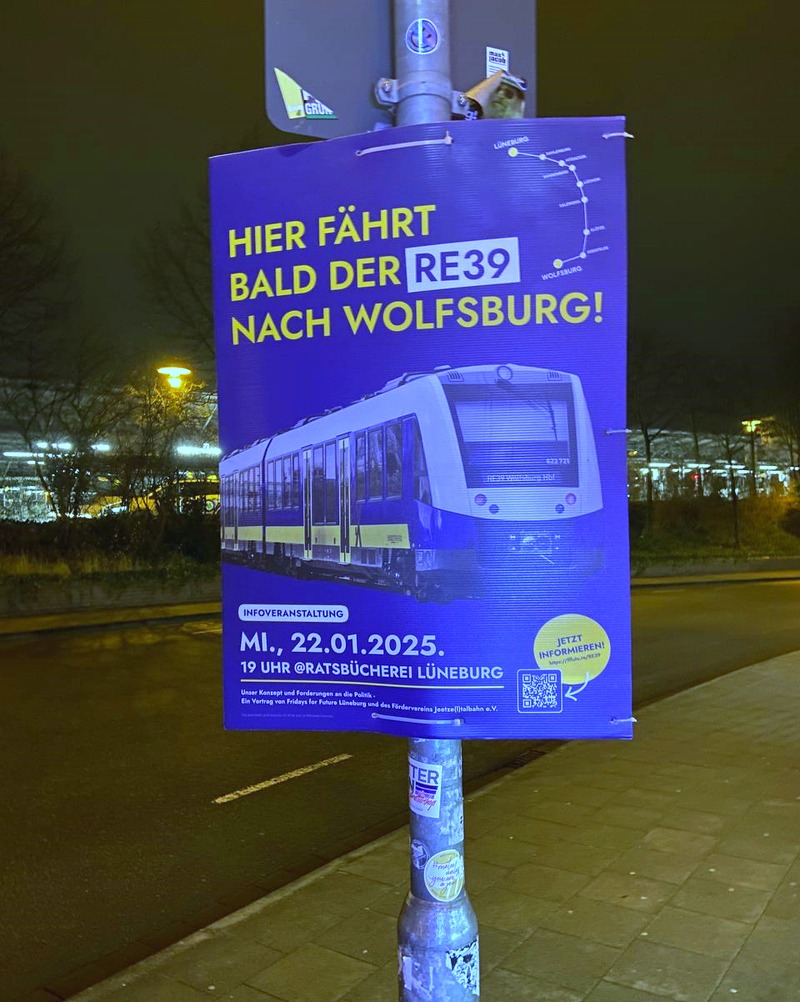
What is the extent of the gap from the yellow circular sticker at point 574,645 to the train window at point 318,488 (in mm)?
738

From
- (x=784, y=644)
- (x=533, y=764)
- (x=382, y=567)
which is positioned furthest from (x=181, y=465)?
→ (x=382, y=567)

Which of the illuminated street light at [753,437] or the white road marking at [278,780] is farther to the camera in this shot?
the illuminated street light at [753,437]

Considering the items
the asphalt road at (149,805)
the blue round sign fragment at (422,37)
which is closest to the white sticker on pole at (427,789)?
the blue round sign fragment at (422,37)

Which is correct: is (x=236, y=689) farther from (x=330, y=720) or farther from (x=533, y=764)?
(x=533, y=764)

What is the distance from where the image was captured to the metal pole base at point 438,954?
2.40m

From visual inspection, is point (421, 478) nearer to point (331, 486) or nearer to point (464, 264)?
point (331, 486)

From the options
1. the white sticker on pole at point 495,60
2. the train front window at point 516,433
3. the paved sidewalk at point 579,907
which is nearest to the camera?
the train front window at point 516,433

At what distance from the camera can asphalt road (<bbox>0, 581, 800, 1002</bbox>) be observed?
4531mm

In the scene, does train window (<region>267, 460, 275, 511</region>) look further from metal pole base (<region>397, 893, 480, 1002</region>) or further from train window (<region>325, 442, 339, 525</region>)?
metal pole base (<region>397, 893, 480, 1002</region>)

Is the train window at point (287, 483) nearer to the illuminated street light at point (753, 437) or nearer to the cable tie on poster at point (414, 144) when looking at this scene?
the cable tie on poster at point (414, 144)

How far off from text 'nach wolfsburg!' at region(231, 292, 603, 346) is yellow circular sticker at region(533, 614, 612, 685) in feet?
2.80

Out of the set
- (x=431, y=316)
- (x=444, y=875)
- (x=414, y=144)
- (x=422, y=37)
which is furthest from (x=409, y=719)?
(x=422, y=37)

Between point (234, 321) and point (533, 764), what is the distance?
5242 mm

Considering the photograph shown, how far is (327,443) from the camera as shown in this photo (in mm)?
2455
